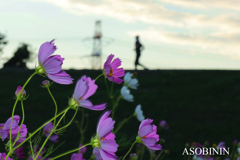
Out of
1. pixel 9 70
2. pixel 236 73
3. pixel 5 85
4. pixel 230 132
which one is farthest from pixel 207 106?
pixel 9 70

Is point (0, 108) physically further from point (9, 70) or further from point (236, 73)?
point (236, 73)

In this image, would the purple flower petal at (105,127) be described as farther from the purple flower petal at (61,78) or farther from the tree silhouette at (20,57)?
the tree silhouette at (20,57)

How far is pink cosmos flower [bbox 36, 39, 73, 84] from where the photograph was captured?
0.84 metres

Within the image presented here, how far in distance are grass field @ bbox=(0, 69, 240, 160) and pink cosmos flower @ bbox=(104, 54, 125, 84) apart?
11.5 feet

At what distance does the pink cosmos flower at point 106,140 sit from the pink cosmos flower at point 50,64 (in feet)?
0.45

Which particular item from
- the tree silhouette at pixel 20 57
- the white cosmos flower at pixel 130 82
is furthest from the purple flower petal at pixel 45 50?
the tree silhouette at pixel 20 57

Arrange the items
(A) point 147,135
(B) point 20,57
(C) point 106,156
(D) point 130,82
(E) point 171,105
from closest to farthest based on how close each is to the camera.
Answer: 1. (C) point 106,156
2. (A) point 147,135
3. (D) point 130,82
4. (E) point 171,105
5. (B) point 20,57

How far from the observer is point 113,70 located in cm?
101

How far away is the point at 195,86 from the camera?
7918 mm

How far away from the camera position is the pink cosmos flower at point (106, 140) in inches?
32.0

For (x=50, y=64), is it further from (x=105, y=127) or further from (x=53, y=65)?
(x=105, y=127)

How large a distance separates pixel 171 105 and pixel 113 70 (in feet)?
18.9

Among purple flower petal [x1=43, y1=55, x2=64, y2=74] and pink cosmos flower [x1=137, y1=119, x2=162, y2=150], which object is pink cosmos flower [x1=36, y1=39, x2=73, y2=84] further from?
pink cosmos flower [x1=137, y1=119, x2=162, y2=150]

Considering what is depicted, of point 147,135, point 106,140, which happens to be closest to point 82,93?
point 106,140
